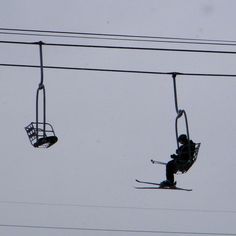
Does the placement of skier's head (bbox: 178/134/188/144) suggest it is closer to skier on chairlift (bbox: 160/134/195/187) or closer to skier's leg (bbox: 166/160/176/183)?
skier on chairlift (bbox: 160/134/195/187)

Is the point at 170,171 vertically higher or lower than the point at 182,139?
lower

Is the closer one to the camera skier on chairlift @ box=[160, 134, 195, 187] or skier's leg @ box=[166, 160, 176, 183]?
skier on chairlift @ box=[160, 134, 195, 187]

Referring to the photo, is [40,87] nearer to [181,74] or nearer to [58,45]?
[58,45]

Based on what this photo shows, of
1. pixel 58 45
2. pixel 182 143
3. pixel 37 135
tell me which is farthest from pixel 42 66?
pixel 182 143

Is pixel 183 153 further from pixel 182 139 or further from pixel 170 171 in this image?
pixel 170 171

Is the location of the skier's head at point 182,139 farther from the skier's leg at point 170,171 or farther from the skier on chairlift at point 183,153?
the skier's leg at point 170,171

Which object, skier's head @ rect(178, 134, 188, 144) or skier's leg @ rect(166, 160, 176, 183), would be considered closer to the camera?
skier's head @ rect(178, 134, 188, 144)

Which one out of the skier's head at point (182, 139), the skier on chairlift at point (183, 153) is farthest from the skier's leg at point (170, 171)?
the skier's head at point (182, 139)

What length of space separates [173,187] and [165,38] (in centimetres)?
281

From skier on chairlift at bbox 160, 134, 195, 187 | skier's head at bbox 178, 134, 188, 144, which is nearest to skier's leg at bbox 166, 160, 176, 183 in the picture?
skier on chairlift at bbox 160, 134, 195, 187

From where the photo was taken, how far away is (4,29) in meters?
13.7

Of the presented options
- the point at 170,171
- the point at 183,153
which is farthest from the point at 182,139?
the point at 170,171

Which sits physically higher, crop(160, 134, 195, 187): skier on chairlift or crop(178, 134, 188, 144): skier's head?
crop(178, 134, 188, 144): skier's head

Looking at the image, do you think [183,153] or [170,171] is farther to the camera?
[170,171]
